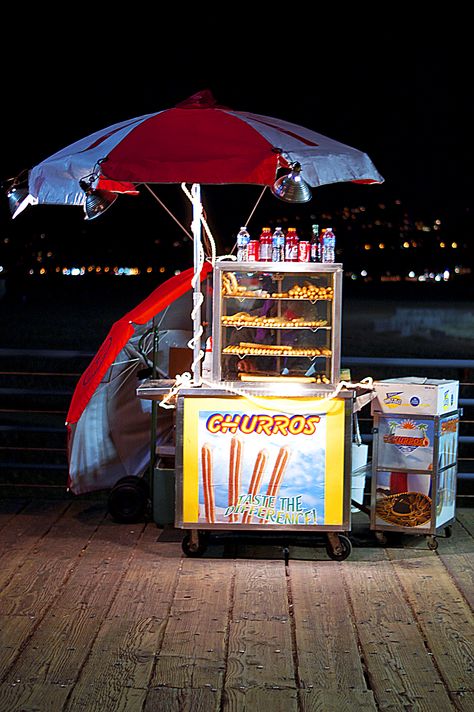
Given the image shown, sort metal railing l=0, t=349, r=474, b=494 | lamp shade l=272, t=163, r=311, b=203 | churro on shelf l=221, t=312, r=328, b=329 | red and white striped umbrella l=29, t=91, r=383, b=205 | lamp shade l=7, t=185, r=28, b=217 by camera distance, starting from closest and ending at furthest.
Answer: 1. red and white striped umbrella l=29, t=91, r=383, b=205
2. lamp shade l=272, t=163, r=311, b=203
3. churro on shelf l=221, t=312, r=328, b=329
4. lamp shade l=7, t=185, r=28, b=217
5. metal railing l=0, t=349, r=474, b=494

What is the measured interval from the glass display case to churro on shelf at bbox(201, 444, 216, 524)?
0.52 metres

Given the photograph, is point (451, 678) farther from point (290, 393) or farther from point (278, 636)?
point (290, 393)

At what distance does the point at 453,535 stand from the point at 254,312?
227cm

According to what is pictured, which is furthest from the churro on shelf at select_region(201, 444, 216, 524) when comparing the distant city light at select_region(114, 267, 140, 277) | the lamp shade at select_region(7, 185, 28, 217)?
the distant city light at select_region(114, 267, 140, 277)

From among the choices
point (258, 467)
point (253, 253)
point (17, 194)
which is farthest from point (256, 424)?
point (17, 194)

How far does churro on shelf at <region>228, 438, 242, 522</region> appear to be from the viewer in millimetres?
6688

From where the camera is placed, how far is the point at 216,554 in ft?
22.2

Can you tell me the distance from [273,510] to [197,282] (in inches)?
65.4

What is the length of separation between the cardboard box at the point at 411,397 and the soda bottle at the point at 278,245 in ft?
3.69

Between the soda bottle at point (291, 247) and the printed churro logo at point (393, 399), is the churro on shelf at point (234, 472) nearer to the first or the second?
the printed churro logo at point (393, 399)

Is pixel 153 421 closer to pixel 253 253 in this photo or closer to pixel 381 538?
pixel 253 253

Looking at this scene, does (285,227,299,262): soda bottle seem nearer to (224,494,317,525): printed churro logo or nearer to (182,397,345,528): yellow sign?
(182,397,345,528): yellow sign

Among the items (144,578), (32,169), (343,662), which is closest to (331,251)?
(32,169)

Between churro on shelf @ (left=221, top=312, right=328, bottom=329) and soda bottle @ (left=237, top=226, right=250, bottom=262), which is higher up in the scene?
soda bottle @ (left=237, top=226, right=250, bottom=262)
